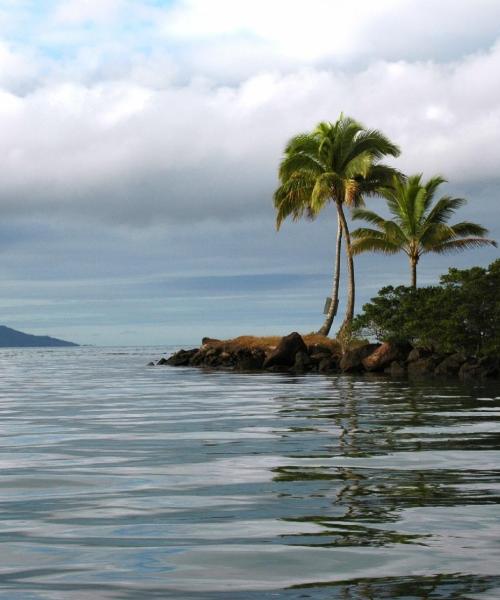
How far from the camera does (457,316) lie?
31.8 metres

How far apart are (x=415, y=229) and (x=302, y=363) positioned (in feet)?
33.5

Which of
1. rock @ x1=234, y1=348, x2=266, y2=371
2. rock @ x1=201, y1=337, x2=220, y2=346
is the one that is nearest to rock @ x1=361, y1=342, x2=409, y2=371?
rock @ x1=234, y1=348, x2=266, y2=371

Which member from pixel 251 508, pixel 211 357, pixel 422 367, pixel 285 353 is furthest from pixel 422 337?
pixel 251 508

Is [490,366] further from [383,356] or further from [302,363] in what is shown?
→ [302,363]

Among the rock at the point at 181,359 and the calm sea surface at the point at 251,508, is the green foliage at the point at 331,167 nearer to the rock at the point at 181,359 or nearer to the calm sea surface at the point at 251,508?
the rock at the point at 181,359

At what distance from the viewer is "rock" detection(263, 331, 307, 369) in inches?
1417

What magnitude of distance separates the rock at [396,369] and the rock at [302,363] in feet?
13.5

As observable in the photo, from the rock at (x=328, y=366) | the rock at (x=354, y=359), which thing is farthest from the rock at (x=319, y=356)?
the rock at (x=354, y=359)

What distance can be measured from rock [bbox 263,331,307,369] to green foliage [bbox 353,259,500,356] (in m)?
3.79

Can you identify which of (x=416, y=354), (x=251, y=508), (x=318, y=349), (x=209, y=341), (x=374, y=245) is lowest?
(x=251, y=508)

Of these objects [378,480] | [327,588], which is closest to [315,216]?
[378,480]

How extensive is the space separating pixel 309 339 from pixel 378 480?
36271mm

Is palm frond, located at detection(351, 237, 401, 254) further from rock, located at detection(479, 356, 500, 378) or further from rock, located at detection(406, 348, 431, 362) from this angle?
rock, located at detection(479, 356, 500, 378)

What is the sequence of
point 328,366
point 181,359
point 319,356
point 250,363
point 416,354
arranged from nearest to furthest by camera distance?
point 416,354, point 328,366, point 319,356, point 250,363, point 181,359
